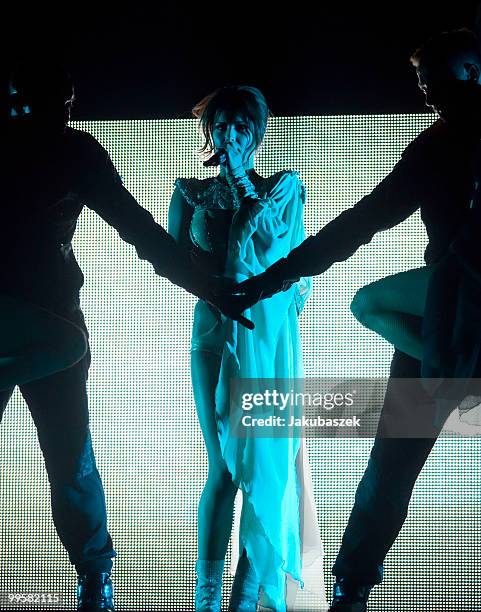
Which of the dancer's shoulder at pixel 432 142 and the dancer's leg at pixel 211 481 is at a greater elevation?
the dancer's shoulder at pixel 432 142

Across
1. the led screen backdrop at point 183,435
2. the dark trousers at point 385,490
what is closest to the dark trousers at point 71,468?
the led screen backdrop at point 183,435

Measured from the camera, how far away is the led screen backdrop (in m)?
2.32

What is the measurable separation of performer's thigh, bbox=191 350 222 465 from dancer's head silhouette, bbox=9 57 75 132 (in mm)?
868

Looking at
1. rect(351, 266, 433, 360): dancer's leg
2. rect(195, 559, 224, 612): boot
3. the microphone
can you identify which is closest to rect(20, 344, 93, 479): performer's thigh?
rect(195, 559, 224, 612): boot

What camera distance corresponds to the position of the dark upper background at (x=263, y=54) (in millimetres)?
2549

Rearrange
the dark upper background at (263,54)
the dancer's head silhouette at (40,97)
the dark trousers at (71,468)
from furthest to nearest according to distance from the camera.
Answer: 1. the dark upper background at (263,54)
2. the dancer's head silhouette at (40,97)
3. the dark trousers at (71,468)

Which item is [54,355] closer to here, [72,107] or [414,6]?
[72,107]

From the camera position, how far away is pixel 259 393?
2244 mm

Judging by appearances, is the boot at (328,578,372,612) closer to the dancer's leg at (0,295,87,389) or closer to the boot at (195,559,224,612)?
the boot at (195,559,224,612)

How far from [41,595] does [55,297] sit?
0.99 metres

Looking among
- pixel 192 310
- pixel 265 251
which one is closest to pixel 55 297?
pixel 192 310

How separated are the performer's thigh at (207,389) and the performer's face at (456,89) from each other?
1.06 meters

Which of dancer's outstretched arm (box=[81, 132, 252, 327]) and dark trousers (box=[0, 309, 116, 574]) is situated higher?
dancer's outstretched arm (box=[81, 132, 252, 327])

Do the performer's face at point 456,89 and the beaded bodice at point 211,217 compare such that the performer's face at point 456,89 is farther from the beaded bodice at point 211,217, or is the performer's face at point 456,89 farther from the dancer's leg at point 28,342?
the dancer's leg at point 28,342
